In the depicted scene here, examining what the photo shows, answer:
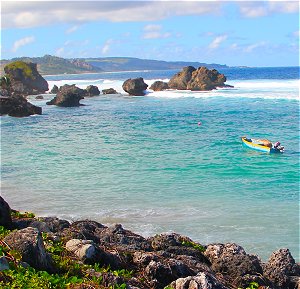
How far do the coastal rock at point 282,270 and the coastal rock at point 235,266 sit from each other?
1.08ft

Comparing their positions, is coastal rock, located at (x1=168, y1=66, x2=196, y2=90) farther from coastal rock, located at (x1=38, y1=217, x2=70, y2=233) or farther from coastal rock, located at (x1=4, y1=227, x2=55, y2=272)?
coastal rock, located at (x1=4, y1=227, x2=55, y2=272)

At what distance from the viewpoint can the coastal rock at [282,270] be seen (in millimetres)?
7707

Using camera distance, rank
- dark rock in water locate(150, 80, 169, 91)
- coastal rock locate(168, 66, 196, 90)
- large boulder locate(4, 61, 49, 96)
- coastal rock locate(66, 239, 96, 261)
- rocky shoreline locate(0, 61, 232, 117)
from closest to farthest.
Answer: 1. coastal rock locate(66, 239, 96, 261)
2. rocky shoreline locate(0, 61, 232, 117)
3. large boulder locate(4, 61, 49, 96)
4. coastal rock locate(168, 66, 196, 90)
5. dark rock in water locate(150, 80, 169, 91)

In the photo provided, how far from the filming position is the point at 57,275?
17.7ft

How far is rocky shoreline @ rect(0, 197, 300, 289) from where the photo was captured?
5516 mm

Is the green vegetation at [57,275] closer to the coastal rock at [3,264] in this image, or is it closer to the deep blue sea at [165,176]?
the coastal rock at [3,264]

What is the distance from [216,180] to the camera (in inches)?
725

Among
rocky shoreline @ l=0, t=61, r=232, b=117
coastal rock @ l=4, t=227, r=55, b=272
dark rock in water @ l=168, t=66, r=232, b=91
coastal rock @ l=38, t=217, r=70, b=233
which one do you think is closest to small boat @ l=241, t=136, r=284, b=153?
coastal rock @ l=38, t=217, r=70, b=233

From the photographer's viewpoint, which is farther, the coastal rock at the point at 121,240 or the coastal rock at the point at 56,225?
the coastal rock at the point at 56,225

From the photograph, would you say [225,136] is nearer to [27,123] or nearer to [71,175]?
[71,175]

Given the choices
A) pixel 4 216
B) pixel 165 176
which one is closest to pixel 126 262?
pixel 4 216

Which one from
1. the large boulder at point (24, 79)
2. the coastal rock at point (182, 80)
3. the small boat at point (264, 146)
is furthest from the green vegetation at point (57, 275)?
the coastal rock at point (182, 80)

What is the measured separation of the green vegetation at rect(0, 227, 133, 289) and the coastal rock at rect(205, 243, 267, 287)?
1.67 m

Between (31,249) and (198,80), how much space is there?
68214 millimetres
